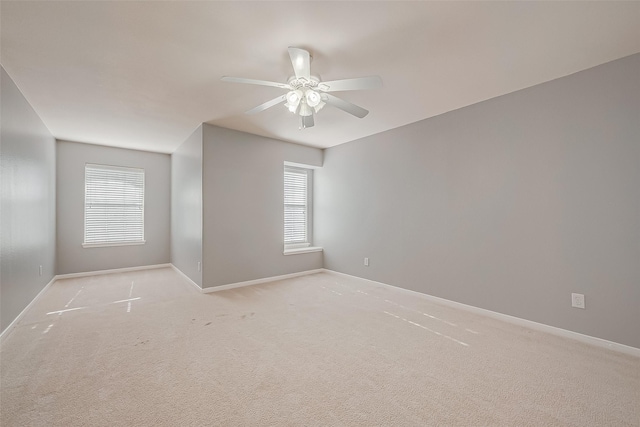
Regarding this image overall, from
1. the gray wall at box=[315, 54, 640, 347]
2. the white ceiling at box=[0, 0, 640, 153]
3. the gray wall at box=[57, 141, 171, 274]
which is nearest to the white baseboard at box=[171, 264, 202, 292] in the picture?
the gray wall at box=[57, 141, 171, 274]

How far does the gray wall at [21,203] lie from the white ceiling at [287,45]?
0.32 metres

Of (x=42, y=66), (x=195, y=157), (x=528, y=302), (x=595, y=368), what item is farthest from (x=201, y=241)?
(x=595, y=368)

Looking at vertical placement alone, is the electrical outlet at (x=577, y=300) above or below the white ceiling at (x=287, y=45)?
below

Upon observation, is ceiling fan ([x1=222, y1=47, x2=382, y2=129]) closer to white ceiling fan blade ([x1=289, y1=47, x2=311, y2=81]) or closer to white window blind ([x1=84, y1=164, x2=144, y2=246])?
white ceiling fan blade ([x1=289, y1=47, x2=311, y2=81])

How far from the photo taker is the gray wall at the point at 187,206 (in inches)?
163

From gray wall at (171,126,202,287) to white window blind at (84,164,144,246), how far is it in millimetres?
655

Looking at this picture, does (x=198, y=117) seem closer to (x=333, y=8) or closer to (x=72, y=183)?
(x=333, y=8)

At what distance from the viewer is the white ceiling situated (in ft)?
5.86

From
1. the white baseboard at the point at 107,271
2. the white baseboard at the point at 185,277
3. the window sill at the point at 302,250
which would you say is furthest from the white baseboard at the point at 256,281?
the white baseboard at the point at 107,271

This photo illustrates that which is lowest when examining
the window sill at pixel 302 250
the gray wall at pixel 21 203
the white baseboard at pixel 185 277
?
the white baseboard at pixel 185 277

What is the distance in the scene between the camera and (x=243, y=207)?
4414 millimetres

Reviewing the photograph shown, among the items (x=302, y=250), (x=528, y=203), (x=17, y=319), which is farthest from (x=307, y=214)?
(x=17, y=319)

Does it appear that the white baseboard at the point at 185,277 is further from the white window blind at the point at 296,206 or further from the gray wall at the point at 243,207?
the white window blind at the point at 296,206

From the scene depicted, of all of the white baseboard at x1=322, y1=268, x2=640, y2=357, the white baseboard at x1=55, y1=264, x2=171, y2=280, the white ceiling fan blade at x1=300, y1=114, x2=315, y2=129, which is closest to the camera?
the white baseboard at x1=322, y1=268, x2=640, y2=357
